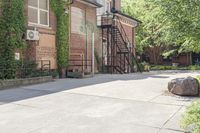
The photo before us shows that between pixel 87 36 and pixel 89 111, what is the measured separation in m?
14.3

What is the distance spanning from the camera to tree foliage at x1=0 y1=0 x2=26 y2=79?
575 inches

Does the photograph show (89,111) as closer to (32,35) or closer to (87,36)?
(32,35)

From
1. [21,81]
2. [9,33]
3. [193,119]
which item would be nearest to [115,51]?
[9,33]

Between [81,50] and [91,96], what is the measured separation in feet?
35.5

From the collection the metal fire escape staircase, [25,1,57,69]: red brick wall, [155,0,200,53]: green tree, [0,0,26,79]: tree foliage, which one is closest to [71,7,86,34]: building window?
[25,1,57,69]: red brick wall

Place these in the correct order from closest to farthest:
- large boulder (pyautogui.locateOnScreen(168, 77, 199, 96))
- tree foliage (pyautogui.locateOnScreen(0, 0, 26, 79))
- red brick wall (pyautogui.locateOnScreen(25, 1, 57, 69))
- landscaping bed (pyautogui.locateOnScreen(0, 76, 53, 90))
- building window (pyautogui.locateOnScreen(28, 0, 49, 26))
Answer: large boulder (pyautogui.locateOnScreen(168, 77, 199, 96)) → landscaping bed (pyautogui.locateOnScreen(0, 76, 53, 90)) → tree foliage (pyautogui.locateOnScreen(0, 0, 26, 79)) → red brick wall (pyautogui.locateOnScreen(25, 1, 57, 69)) → building window (pyautogui.locateOnScreen(28, 0, 49, 26))

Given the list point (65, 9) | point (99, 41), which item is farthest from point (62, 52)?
point (99, 41)

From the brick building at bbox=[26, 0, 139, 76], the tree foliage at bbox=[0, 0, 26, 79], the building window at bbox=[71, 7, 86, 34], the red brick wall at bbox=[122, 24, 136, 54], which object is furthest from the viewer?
the red brick wall at bbox=[122, 24, 136, 54]

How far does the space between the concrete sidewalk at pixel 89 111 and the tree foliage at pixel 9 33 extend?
3.19m

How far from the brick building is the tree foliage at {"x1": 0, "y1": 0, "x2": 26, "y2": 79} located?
1183 millimetres

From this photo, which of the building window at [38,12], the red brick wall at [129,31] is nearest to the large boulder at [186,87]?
the building window at [38,12]

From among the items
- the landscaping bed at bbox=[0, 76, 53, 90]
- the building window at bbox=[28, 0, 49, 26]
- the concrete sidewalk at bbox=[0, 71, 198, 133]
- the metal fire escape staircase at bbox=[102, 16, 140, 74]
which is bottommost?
the concrete sidewalk at bbox=[0, 71, 198, 133]

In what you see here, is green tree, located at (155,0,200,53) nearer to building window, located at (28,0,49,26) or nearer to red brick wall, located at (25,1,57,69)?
red brick wall, located at (25,1,57,69)

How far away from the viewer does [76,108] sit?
28.0ft
